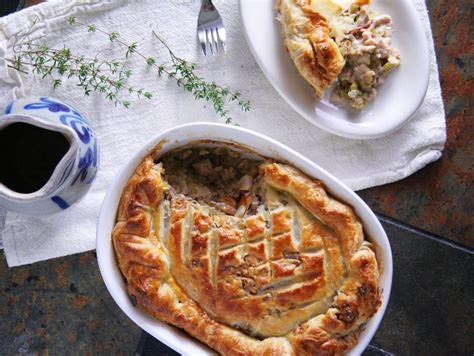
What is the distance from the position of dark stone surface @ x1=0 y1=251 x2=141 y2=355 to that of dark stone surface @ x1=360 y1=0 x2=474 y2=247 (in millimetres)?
1158

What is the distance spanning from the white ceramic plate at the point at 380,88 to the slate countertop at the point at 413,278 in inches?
9.0

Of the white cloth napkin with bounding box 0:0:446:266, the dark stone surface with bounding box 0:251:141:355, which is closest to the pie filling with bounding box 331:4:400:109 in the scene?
the white cloth napkin with bounding box 0:0:446:266

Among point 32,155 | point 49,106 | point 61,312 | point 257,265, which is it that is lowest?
point 61,312

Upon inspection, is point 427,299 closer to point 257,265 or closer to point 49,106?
point 257,265

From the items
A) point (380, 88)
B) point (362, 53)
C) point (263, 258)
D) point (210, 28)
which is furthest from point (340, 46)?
point (263, 258)

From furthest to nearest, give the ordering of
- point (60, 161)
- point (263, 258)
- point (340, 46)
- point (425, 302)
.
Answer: point (425, 302), point (340, 46), point (263, 258), point (60, 161)

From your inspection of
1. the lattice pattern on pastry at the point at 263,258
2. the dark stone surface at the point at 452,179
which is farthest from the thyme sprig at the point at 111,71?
the dark stone surface at the point at 452,179

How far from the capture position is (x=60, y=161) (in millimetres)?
2068

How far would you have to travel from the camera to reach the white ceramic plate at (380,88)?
96.2 inches

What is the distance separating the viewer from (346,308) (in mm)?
2150

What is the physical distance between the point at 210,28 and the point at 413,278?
1.24 metres

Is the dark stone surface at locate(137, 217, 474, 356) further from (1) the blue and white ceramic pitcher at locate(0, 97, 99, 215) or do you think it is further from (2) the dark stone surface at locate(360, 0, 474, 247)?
(1) the blue and white ceramic pitcher at locate(0, 97, 99, 215)

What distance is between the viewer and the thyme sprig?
2.49 m

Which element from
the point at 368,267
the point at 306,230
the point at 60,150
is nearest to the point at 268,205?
the point at 306,230
